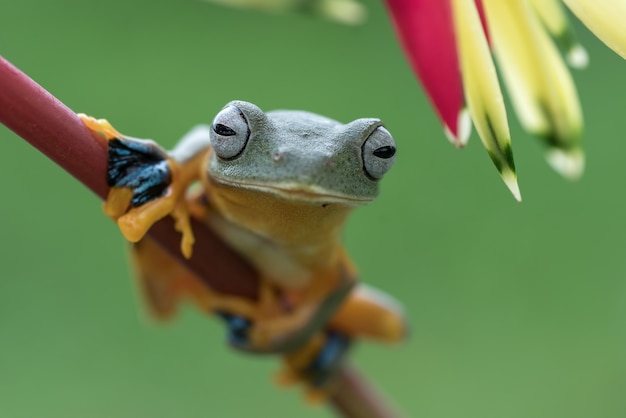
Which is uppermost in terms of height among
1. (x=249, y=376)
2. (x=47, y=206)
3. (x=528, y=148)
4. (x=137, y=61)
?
(x=528, y=148)

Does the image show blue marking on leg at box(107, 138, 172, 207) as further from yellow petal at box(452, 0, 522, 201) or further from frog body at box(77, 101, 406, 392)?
yellow petal at box(452, 0, 522, 201)

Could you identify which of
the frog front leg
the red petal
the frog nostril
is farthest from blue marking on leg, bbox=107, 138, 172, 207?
the red petal

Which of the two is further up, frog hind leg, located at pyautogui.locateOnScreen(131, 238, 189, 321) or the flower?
the flower

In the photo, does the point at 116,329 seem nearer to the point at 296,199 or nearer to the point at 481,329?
the point at 481,329

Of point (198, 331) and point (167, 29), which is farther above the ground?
point (167, 29)

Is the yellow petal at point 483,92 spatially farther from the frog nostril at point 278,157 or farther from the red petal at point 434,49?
the frog nostril at point 278,157

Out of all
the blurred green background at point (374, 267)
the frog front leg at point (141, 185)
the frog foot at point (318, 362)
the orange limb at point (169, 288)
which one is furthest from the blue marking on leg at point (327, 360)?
the blurred green background at point (374, 267)

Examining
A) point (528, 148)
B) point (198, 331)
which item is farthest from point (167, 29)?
point (528, 148)
